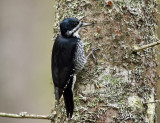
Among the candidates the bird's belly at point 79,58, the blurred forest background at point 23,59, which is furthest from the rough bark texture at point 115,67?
the blurred forest background at point 23,59

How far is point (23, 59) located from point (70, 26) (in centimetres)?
318

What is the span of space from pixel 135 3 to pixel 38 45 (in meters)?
3.55

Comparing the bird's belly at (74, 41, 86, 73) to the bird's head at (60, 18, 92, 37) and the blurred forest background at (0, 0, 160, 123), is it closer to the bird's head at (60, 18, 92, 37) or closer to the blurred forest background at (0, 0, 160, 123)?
the bird's head at (60, 18, 92, 37)

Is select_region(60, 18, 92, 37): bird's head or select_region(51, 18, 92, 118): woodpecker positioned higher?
select_region(60, 18, 92, 37): bird's head

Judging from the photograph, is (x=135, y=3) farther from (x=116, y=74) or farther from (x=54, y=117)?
(x=54, y=117)

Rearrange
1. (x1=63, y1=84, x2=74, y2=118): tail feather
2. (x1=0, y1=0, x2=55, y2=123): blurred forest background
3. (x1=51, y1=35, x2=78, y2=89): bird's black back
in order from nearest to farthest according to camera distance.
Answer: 1. (x1=63, y1=84, x2=74, y2=118): tail feather
2. (x1=51, y1=35, x2=78, y2=89): bird's black back
3. (x1=0, y1=0, x2=55, y2=123): blurred forest background

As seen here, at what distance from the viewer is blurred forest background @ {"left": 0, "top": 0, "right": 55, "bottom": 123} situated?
6539 millimetres

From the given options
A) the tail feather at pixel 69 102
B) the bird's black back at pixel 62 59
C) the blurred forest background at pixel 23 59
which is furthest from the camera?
the blurred forest background at pixel 23 59

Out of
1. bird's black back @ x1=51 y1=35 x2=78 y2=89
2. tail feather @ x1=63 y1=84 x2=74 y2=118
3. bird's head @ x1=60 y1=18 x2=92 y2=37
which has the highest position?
bird's head @ x1=60 y1=18 x2=92 y2=37

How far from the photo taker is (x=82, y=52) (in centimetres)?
364

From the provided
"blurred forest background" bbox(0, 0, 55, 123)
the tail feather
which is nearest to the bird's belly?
the tail feather

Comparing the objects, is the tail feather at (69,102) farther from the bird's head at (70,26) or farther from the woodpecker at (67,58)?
the bird's head at (70,26)

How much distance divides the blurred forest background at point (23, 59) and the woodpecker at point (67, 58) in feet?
9.09

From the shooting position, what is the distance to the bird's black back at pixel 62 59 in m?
3.54
